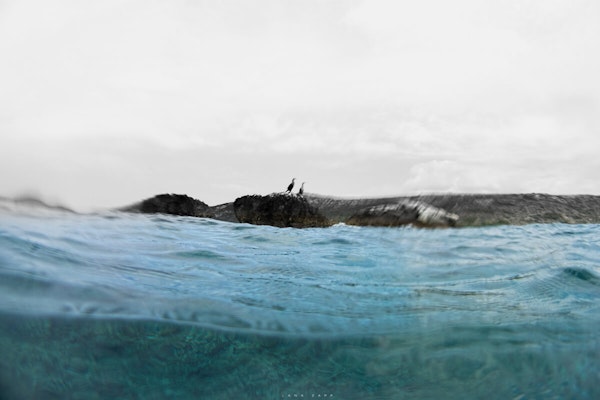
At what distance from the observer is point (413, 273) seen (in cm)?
589

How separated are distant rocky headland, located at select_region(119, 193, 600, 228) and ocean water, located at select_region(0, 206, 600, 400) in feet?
14.5

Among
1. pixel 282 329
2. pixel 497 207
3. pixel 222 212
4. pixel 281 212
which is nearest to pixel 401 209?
pixel 497 207

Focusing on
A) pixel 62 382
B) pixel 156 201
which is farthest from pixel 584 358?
pixel 156 201

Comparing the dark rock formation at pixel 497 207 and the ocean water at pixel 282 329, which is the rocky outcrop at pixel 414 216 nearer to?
the dark rock formation at pixel 497 207

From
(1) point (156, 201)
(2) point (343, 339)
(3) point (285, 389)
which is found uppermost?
(1) point (156, 201)

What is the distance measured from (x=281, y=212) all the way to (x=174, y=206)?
412cm

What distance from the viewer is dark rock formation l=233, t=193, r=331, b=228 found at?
13.5m

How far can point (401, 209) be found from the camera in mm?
10406

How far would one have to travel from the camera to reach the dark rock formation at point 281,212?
13.5m

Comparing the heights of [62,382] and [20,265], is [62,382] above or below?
below

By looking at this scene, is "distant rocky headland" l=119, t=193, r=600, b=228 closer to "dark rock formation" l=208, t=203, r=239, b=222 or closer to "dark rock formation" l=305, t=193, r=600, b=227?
"dark rock formation" l=305, t=193, r=600, b=227

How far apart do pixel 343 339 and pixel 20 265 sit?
11.7 feet

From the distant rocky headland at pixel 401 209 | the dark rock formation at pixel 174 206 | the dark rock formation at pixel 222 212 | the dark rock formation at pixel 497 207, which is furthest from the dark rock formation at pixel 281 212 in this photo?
the dark rock formation at pixel 174 206

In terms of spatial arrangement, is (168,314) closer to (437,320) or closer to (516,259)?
(437,320)
